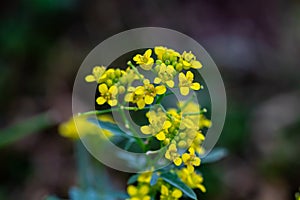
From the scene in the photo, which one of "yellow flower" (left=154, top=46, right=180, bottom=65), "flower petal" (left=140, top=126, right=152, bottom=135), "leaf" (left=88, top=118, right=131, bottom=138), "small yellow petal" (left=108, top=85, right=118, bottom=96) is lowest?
"leaf" (left=88, top=118, right=131, bottom=138)

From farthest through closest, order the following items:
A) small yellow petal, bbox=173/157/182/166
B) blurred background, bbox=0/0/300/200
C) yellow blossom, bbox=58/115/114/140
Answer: blurred background, bbox=0/0/300/200 → yellow blossom, bbox=58/115/114/140 → small yellow petal, bbox=173/157/182/166

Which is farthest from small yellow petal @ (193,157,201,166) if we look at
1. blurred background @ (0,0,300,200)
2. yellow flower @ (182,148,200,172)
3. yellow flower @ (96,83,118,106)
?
blurred background @ (0,0,300,200)

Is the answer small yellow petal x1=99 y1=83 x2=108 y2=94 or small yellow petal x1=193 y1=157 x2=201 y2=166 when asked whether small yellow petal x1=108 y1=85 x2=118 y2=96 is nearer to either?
small yellow petal x1=99 y1=83 x2=108 y2=94

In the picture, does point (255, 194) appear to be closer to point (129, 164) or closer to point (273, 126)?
point (273, 126)

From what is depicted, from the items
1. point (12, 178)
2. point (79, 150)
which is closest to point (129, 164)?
point (79, 150)

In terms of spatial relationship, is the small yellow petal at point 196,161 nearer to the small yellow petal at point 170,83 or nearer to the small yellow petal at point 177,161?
the small yellow petal at point 177,161

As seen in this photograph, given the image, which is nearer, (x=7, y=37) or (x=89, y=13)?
(x=7, y=37)
